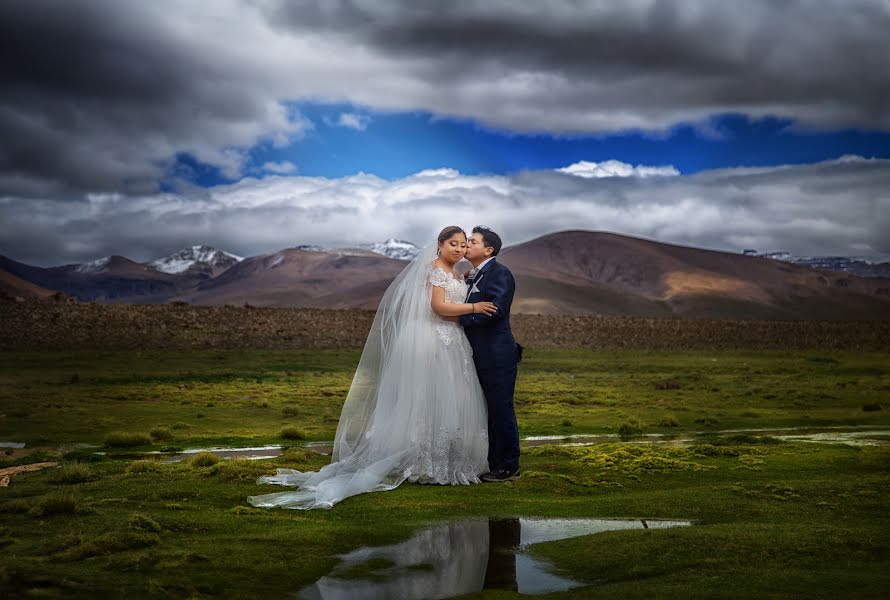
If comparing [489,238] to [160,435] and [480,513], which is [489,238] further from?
[160,435]

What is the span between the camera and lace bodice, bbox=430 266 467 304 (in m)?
12.6

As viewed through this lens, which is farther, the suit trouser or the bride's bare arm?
A: the suit trouser

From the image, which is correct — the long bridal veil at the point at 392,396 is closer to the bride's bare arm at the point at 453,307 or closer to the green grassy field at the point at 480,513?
the bride's bare arm at the point at 453,307

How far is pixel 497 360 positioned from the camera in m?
12.5

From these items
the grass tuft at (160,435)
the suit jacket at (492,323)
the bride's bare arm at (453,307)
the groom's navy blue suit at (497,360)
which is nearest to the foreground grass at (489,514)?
the groom's navy blue suit at (497,360)

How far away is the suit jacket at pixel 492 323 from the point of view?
12273 millimetres

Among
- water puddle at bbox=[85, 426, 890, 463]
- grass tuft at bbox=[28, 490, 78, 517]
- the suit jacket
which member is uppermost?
the suit jacket

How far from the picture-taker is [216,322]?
75938mm

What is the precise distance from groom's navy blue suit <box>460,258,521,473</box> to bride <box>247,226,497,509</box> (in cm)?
16

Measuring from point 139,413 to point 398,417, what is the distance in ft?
60.5

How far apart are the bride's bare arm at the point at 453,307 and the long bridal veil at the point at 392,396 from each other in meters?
0.30

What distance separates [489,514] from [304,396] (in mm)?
25666

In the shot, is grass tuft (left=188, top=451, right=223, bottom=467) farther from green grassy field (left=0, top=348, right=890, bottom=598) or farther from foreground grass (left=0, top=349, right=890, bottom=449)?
foreground grass (left=0, top=349, right=890, bottom=449)

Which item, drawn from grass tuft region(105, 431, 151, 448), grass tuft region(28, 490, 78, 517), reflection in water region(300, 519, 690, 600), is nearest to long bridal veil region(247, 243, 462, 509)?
reflection in water region(300, 519, 690, 600)
